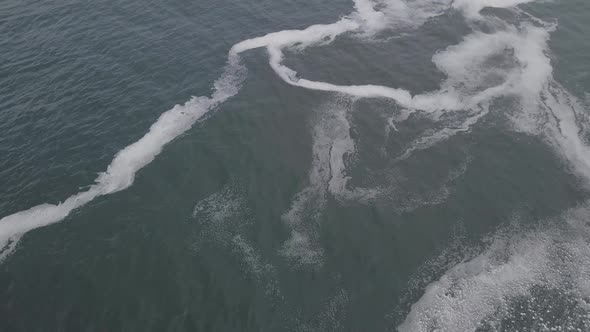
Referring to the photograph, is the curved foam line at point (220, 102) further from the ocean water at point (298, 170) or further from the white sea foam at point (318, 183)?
the white sea foam at point (318, 183)

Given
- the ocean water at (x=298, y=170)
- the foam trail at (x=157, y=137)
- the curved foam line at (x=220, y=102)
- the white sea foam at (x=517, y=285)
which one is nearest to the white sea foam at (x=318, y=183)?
the ocean water at (x=298, y=170)

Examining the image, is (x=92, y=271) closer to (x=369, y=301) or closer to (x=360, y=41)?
(x=369, y=301)

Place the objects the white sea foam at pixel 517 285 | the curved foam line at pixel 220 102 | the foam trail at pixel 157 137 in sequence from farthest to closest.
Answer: the curved foam line at pixel 220 102 → the foam trail at pixel 157 137 → the white sea foam at pixel 517 285

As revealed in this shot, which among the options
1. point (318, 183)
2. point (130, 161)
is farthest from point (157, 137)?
point (318, 183)

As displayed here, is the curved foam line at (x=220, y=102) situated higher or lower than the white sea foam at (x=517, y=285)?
higher

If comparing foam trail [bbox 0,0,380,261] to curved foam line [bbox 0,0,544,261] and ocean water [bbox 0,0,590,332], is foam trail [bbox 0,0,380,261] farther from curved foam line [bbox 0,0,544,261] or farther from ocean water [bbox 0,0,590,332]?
ocean water [bbox 0,0,590,332]

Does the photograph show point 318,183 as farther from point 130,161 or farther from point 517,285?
point 130,161
